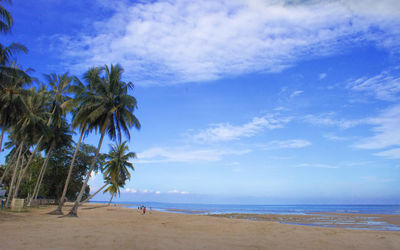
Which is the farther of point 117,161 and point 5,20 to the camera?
point 117,161

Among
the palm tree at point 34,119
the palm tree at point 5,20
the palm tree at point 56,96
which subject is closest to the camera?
the palm tree at point 5,20

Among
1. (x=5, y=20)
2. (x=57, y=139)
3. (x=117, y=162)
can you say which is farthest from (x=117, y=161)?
(x=5, y=20)

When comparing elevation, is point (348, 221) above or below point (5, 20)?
below

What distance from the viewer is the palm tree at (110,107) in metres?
19.5

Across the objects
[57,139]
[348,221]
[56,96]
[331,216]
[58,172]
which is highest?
[56,96]

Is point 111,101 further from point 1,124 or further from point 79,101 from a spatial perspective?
point 1,124

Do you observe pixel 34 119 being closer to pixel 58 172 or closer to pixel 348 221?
pixel 58 172

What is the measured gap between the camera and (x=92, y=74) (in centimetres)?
2059

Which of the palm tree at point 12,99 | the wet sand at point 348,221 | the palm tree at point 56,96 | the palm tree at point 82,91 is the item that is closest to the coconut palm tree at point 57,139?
the palm tree at point 56,96

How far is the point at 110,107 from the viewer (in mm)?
20203

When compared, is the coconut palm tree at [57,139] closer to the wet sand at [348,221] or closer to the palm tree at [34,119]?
the palm tree at [34,119]

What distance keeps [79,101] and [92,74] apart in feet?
8.04

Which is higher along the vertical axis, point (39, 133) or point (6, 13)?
point (6, 13)

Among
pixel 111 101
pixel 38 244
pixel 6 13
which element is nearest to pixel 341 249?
pixel 38 244
